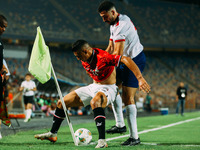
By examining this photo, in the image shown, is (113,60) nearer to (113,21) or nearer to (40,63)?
(113,21)

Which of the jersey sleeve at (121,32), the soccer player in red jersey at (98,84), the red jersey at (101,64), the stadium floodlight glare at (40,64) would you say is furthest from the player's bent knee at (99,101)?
the jersey sleeve at (121,32)

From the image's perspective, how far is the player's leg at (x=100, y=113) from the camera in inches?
177

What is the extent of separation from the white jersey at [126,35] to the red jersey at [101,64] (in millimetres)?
595

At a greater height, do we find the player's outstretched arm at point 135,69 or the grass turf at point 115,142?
the player's outstretched arm at point 135,69

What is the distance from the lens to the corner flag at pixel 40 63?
470 centimetres

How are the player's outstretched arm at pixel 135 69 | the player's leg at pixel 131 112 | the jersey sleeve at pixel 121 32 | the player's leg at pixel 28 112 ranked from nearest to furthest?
the player's outstretched arm at pixel 135 69 → the player's leg at pixel 131 112 → the jersey sleeve at pixel 121 32 → the player's leg at pixel 28 112

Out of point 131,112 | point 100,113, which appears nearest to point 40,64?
point 100,113

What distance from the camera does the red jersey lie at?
4.63 m

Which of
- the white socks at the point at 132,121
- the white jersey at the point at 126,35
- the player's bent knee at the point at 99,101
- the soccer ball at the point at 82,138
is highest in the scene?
the white jersey at the point at 126,35

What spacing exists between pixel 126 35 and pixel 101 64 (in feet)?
2.85

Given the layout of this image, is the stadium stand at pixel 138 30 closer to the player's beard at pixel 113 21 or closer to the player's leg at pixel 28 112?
the player's leg at pixel 28 112

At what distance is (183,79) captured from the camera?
1298 inches

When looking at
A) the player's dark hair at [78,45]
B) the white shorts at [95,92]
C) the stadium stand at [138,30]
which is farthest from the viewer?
the stadium stand at [138,30]

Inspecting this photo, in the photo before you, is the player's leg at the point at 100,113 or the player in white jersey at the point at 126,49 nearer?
the player's leg at the point at 100,113
